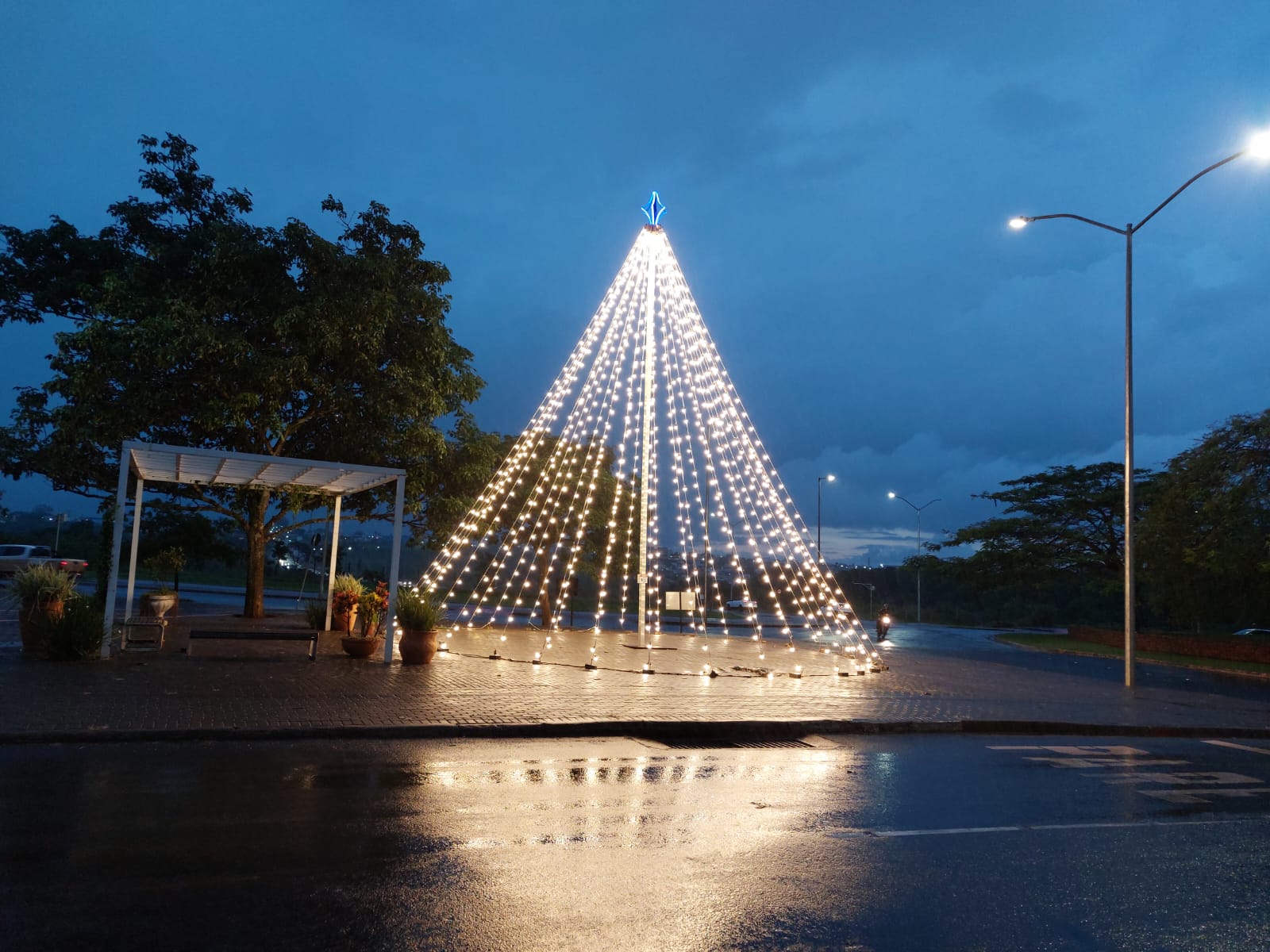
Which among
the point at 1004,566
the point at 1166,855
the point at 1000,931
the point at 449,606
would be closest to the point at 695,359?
the point at 1166,855

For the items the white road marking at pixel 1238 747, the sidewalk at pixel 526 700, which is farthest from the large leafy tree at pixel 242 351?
the white road marking at pixel 1238 747

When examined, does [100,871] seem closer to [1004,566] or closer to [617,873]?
[617,873]

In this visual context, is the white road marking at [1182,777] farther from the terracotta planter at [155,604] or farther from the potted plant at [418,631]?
the terracotta planter at [155,604]

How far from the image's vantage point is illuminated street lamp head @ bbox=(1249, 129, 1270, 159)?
13711 mm

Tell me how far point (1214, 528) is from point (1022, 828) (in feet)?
81.1

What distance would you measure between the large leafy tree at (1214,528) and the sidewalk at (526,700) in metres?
9.79

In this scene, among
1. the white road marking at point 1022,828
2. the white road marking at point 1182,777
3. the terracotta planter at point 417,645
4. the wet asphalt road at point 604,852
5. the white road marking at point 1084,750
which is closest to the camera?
the wet asphalt road at point 604,852

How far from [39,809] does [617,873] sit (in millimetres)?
4114

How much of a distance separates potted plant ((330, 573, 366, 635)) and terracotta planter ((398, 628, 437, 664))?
14.7 feet

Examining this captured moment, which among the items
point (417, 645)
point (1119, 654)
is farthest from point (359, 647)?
point (1119, 654)

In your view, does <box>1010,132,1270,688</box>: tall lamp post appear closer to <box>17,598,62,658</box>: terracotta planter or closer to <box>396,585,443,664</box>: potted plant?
<box>396,585,443,664</box>: potted plant

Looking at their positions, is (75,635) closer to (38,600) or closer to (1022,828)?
(38,600)

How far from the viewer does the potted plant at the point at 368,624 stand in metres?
16.6

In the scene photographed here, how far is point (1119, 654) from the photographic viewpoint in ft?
108
